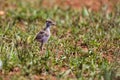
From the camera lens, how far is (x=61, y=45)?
352 inches

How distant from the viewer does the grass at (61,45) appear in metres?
7.41

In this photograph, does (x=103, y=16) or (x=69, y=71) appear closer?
(x=69, y=71)

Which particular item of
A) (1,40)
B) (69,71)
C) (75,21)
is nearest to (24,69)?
(69,71)

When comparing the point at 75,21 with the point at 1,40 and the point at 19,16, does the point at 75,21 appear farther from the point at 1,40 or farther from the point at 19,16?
the point at 1,40

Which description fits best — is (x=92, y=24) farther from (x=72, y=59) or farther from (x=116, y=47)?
(x=72, y=59)

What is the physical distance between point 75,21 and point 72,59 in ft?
10.1

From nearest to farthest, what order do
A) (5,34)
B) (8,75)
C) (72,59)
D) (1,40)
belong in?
(8,75), (72,59), (1,40), (5,34)

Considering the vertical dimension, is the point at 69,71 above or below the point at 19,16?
below

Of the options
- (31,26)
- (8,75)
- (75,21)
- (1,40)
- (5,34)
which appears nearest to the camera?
(8,75)

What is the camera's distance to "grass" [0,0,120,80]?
7406mm

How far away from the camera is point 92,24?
424 inches

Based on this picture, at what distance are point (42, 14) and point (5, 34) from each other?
218 cm

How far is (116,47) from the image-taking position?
8.88 m

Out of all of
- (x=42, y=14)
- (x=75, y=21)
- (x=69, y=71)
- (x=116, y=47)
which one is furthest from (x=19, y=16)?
(x=69, y=71)
